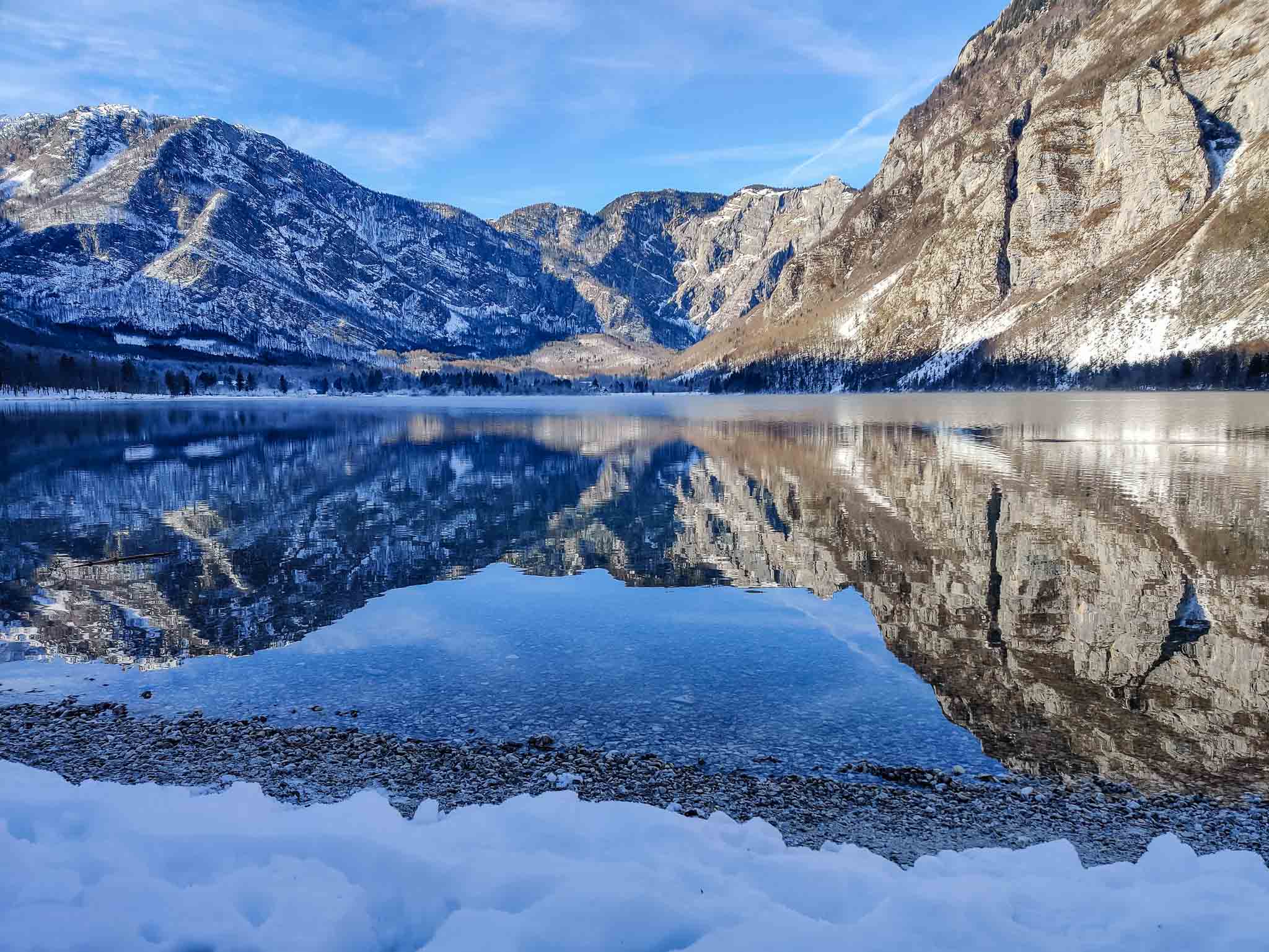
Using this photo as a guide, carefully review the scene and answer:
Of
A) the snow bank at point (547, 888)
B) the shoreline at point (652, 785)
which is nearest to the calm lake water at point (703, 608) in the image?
the shoreline at point (652, 785)

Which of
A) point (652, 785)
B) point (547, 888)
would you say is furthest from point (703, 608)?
point (547, 888)

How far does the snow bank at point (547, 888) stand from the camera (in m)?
7.37

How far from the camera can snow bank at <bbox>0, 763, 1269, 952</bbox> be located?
7.37 meters

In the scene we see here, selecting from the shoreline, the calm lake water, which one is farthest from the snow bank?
the calm lake water

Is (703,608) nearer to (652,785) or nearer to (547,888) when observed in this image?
(652,785)

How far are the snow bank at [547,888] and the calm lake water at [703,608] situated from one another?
3.42 m

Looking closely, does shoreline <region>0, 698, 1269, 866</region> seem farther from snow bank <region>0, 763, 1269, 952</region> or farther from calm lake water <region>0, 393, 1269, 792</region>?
snow bank <region>0, 763, 1269, 952</region>

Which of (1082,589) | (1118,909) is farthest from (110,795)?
(1082,589)

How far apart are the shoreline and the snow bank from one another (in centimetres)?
79

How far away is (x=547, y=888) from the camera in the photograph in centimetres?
817

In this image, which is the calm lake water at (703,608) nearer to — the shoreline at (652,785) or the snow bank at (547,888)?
the shoreline at (652,785)

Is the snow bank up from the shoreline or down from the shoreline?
up

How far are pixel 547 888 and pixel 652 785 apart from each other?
3.68 m

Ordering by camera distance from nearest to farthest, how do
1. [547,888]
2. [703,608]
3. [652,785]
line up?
[547,888]
[652,785]
[703,608]
